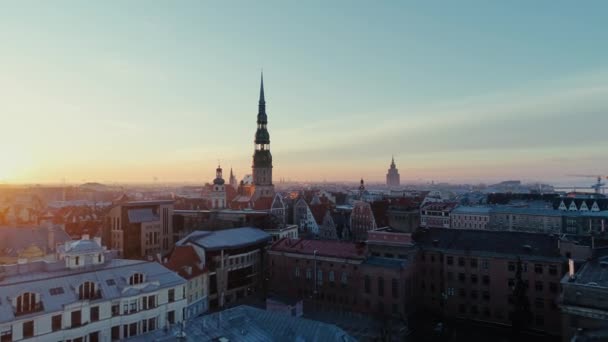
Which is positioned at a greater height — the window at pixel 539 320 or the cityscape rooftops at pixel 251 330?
the cityscape rooftops at pixel 251 330

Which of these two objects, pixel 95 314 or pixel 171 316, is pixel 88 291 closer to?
pixel 95 314

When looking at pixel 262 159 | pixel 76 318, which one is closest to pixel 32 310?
pixel 76 318

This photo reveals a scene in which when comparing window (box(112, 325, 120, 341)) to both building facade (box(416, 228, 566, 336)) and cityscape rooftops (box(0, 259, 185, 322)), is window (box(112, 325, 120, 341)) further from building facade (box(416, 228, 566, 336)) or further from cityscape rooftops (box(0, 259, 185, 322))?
building facade (box(416, 228, 566, 336))

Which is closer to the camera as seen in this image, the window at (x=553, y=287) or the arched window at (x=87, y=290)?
the arched window at (x=87, y=290)

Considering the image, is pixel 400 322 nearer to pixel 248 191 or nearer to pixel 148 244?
pixel 148 244

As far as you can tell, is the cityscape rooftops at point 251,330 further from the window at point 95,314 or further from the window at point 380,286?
the window at point 380,286

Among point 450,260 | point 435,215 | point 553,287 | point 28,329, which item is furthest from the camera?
point 435,215

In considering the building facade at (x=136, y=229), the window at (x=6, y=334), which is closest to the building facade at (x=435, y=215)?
the building facade at (x=136, y=229)
